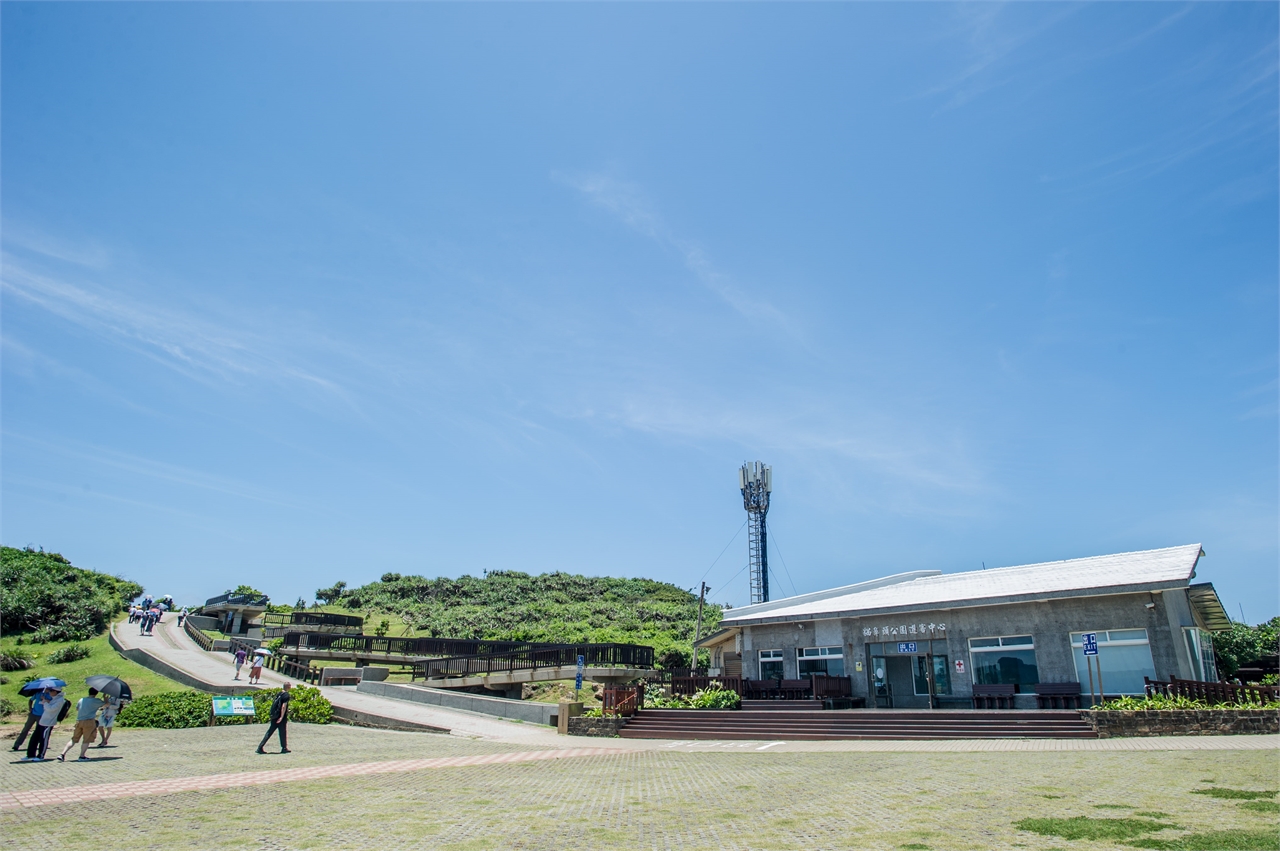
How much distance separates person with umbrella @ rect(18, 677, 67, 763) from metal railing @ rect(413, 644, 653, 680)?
15918 millimetres

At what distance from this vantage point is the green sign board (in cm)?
2259

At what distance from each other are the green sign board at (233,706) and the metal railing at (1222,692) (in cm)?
2564

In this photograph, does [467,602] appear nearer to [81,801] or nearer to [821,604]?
[821,604]

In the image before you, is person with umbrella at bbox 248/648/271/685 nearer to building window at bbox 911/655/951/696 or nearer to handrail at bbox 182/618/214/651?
handrail at bbox 182/618/214/651

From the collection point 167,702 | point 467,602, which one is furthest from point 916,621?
point 467,602

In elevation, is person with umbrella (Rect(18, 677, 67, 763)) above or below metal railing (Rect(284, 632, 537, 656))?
below

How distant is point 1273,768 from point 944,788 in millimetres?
5136

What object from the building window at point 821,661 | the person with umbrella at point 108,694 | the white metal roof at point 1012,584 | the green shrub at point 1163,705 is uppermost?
the white metal roof at point 1012,584

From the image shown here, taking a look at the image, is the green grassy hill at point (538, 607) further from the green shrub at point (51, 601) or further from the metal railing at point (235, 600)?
the green shrub at point (51, 601)

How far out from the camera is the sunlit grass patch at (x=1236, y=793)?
8867 mm

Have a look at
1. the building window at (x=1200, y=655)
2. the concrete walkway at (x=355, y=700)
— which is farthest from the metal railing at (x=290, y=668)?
the building window at (x=1200, y=655)

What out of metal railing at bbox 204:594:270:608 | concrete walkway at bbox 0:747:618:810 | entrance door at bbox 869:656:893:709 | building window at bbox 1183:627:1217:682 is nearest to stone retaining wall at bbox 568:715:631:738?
concrete walkway at bbox 0:747:618:810

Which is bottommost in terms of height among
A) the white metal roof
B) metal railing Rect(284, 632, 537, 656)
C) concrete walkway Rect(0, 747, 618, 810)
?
concrete walkway Rect(0, 747, 618, 810)

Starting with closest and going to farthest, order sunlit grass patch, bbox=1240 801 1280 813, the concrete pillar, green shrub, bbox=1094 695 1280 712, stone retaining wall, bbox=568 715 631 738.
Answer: sunlit grass patch, bbox=1240 801 1280 813
green shrub, bbox=1094 695 1280 712
stone retaining wall, bbox=568 715 631 738
the concrete pillar
